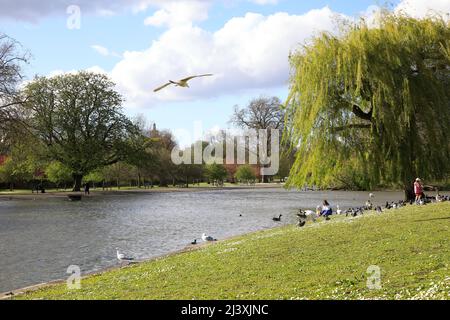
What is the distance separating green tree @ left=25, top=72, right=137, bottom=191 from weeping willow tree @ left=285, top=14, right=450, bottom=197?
60903mm

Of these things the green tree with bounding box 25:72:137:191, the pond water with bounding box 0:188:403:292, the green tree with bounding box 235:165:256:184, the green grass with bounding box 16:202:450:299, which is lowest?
the pond water with bounding box 0:188:403:292

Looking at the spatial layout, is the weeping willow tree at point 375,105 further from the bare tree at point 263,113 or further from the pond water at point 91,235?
the bare tree at point 263,113

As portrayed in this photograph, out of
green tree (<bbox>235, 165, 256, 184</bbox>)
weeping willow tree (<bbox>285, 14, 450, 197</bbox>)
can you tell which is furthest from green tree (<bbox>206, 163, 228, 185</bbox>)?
weeping willow tree (<bbox>285, 14, 450, 197</bbox>)

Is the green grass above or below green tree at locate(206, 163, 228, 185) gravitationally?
below

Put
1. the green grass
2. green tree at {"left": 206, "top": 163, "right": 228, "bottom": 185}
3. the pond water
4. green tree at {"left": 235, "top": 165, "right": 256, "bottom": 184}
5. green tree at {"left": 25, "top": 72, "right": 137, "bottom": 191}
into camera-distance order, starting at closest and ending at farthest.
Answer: the green grass, the pond water, green tree at {"left": 25, "top": 72, "right": 137, "bottom": 191}, green tree at {"left": 206, "top": 163, "right": 228, "bottom": 185}, green tree at {"left": 235, "top": 165, "right": 256, "bottom": 184}

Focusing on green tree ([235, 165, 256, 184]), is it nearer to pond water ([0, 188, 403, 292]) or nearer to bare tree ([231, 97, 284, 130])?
bare tree ([231, 97, 284, 130])

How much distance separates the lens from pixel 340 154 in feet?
77.9

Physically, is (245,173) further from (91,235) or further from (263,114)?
(91,235)

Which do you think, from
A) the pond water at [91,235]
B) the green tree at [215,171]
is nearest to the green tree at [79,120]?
the pond water at [91,235]

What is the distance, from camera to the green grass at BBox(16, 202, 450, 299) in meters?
10.8

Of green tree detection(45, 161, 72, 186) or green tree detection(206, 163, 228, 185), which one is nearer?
green tree detection(45, 161, 72, 186)

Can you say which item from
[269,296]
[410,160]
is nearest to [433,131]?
[410,160]
